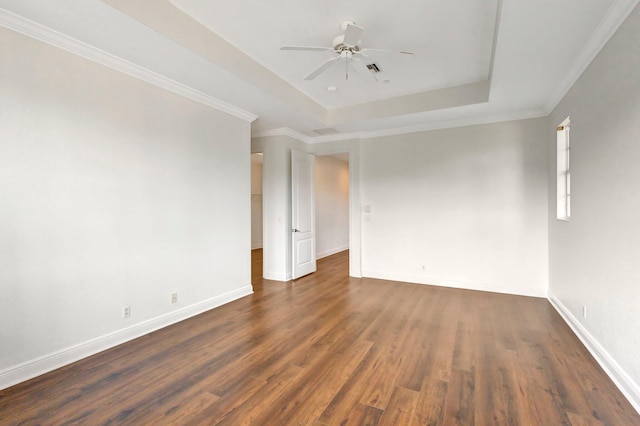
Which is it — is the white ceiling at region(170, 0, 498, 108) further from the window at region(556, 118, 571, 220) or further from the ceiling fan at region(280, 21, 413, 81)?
the window at region(556, 118, 571, 220)

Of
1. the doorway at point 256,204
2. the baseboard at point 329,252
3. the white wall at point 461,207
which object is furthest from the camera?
the doorway at point 256,204

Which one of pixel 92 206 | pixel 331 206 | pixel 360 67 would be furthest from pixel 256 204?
pixel 92 206

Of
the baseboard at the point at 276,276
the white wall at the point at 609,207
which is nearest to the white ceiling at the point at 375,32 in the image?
the white wall at the point at 609,207

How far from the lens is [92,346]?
2594 millimetres

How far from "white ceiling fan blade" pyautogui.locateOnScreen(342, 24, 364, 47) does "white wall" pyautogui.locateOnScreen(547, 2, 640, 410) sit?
177 centimetres

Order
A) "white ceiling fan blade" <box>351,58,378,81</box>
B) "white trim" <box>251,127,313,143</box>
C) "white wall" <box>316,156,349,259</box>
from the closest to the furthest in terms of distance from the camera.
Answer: "white ceiling fan blade" <box>351,58,378,81</box> < "white trim" <box>251,127,313,143</box> < "white wall" <box>316,156,349,259</box>

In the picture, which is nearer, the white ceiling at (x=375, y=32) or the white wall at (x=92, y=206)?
the white wall at (x=92, y=206)

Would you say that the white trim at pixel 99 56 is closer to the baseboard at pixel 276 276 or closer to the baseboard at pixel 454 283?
the baseboard at pixel 276 276

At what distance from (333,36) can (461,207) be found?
326 centimetres

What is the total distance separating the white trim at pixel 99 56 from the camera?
2.14m

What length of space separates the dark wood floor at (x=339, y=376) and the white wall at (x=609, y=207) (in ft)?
0.96

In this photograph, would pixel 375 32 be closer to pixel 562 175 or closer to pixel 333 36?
pixel 333 36

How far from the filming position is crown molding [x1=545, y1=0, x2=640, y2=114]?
1.97 m

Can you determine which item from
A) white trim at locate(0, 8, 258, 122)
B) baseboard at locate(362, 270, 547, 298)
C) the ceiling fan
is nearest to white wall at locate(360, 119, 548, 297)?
baseboard at locate(362, 270, 547, 298)
